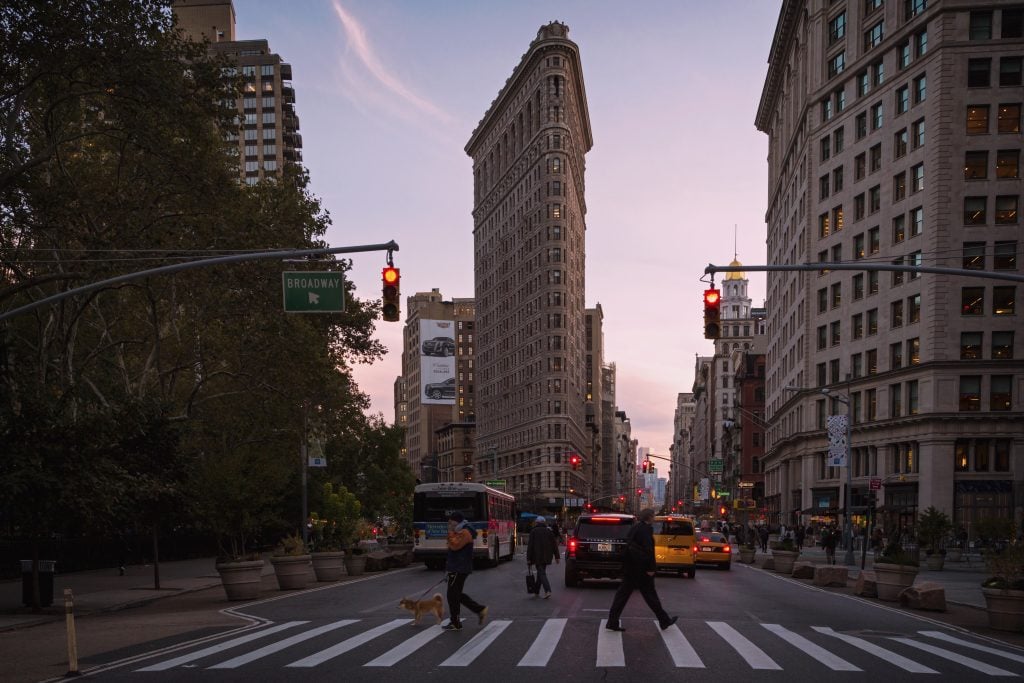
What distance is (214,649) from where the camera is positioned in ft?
46.6

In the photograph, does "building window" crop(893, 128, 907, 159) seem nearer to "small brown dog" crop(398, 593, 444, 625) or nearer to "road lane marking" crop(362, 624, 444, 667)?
"small brown dog" crop(398, 593, 444, 625)

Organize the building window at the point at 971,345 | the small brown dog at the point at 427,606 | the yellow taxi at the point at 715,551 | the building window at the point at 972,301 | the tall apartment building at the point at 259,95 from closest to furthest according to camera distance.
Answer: the small brown dog at the point at 427,606 < the yellow taxi at the point at 715,551 < the building window at the point at 971,345 < the building window at the point at 972,301 < the tall apartment building at the point at 259,95

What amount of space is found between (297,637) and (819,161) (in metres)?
67.4

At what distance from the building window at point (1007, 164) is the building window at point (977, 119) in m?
1.77

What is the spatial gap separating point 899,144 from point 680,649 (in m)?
57.9

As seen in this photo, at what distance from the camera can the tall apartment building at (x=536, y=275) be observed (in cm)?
12781

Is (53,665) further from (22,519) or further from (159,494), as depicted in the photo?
(159,494)

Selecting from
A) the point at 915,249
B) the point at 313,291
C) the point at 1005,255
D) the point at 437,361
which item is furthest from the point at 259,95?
the point at 313,291

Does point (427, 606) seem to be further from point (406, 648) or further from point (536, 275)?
point (536, 275)

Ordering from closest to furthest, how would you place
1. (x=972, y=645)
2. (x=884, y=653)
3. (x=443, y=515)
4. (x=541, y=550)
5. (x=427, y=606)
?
(x=884, y=653)
(x=972, y=645)
(x=427, y=606)
(x=541, y=550)
(x=443, y=515)

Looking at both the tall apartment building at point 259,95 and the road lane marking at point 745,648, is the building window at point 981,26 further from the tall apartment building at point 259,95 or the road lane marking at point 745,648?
the tall apartment building at point 259,95

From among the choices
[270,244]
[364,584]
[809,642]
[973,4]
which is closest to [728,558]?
[364,584]

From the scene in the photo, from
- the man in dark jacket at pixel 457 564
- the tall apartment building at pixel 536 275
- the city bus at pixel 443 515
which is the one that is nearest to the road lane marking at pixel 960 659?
the man in dark jacket at pixel 457 564

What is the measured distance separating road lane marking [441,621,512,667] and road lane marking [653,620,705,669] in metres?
2.65
